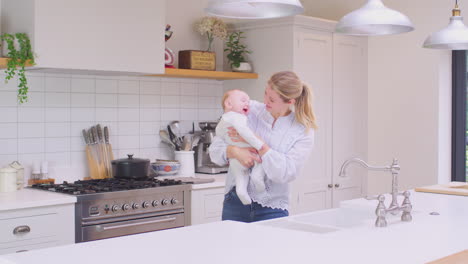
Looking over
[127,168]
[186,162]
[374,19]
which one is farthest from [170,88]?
[374,19]

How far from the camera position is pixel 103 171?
4.31 meters

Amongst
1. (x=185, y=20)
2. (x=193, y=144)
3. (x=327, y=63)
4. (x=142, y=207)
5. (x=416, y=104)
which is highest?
(x=185, y=20)

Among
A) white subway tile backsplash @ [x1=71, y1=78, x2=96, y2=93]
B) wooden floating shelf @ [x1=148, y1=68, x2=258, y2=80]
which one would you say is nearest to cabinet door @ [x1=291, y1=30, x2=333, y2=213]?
wooden floating shelf @ [x1=148, y1=68, x2=258, y2=80]

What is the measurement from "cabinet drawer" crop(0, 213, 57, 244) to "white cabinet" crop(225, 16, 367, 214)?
1.93 meters

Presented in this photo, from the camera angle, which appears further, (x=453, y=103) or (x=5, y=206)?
(x=453, y=103)

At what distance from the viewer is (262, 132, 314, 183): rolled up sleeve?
301cm

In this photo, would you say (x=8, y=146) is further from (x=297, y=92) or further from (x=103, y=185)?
(x=297, y=92)

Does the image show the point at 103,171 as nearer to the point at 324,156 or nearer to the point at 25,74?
the point at 25,74

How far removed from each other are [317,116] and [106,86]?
1.61 metres

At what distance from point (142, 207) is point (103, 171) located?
0.59 m

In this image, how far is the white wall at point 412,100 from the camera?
489 cm

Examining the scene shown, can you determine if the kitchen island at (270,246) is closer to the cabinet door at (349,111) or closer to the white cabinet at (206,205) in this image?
the white cabinet at (206,205)

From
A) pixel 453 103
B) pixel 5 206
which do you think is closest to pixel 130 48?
pixel 5 206

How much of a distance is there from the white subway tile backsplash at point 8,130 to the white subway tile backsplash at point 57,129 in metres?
0.21
